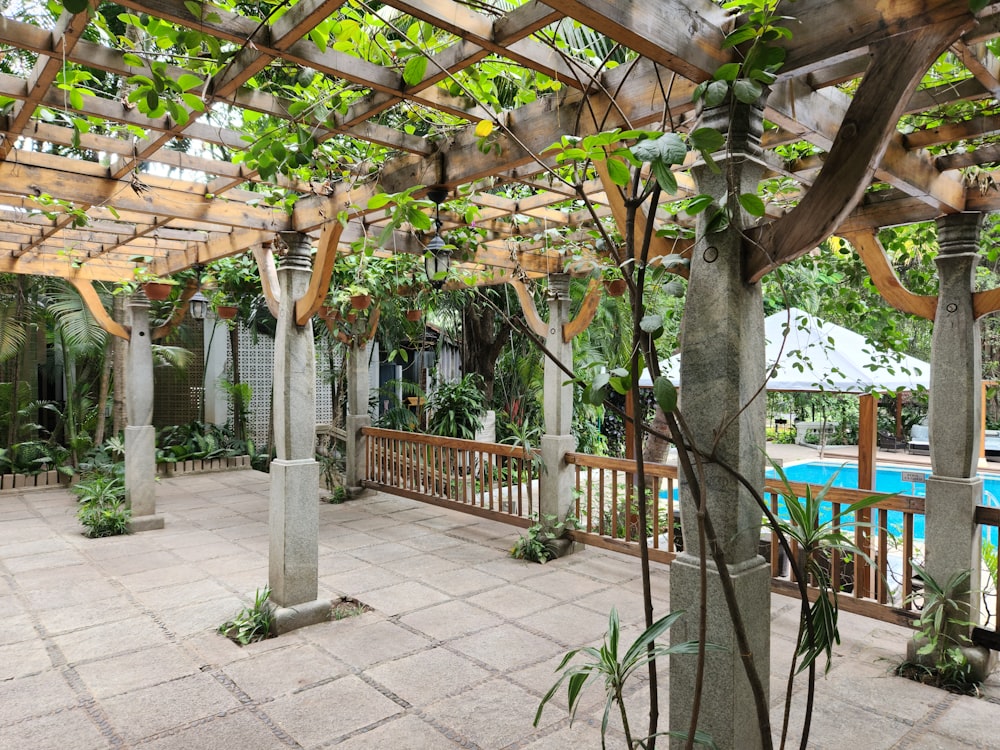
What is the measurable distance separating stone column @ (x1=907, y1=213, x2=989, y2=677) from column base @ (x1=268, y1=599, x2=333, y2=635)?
306cm

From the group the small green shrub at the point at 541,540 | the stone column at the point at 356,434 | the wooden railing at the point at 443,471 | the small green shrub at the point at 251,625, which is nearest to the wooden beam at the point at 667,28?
the small green shrub at the point at 251,625

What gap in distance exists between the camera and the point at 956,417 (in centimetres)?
311

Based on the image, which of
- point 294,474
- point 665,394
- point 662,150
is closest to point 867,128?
point 662,150

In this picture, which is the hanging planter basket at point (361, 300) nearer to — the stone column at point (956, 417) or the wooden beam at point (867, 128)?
the stone column at point (956, 417)

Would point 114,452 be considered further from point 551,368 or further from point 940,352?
point 940,352

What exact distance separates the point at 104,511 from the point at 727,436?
5.69 m

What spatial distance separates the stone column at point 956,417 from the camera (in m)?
3.10

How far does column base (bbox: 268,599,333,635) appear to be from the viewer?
3.63 meters

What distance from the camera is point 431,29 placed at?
72.4 inches

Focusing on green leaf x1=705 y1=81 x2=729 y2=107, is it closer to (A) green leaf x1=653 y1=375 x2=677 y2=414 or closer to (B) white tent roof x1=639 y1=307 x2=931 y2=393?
(A) green leaf x1=653 y1=375 x2=677 y2=414

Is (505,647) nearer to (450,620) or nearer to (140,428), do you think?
(450,620)

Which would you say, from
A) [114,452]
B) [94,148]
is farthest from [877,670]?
[114,452]

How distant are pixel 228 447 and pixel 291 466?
6.26 metres

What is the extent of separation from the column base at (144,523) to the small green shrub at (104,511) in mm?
36
